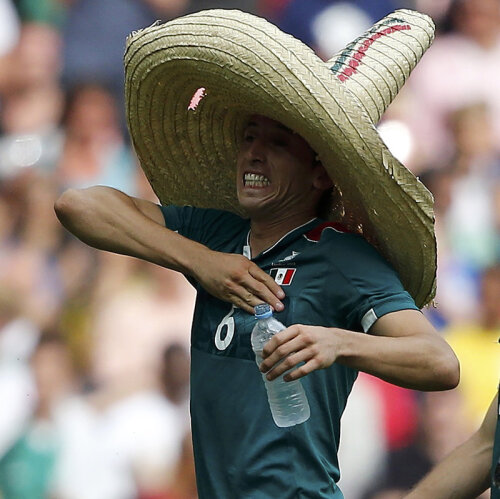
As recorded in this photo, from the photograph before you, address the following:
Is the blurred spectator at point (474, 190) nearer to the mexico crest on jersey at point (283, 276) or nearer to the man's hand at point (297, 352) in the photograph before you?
the mexico crest on jersey at point (283, 276)

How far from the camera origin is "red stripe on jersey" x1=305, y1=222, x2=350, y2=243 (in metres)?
3.08

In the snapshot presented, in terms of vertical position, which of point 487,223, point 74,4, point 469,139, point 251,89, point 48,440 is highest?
point 74,4

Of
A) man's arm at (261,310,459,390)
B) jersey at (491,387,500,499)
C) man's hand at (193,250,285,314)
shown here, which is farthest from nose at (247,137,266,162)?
jersey at (491,387,500,499)

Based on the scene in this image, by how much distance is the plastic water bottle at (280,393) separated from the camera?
2.86m

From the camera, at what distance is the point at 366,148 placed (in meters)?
2.88

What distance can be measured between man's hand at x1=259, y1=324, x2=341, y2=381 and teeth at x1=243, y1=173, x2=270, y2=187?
22.9 inches

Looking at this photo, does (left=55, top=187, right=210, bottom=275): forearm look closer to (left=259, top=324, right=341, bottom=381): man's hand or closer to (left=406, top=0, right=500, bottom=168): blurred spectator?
(left=259, top=324, right=341, bottom=381): man's hand

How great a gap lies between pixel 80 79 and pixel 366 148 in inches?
106

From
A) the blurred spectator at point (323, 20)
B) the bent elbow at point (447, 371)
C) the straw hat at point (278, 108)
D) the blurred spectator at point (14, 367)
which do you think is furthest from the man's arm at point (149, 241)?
the blurred spectator at point (323, 20)

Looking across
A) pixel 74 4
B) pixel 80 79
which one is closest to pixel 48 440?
pixel 80 79

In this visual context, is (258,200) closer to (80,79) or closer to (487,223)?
(80,79)

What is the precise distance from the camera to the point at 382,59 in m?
3.23

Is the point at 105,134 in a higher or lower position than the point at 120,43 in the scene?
lower

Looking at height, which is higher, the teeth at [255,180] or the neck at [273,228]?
the teeth at [255,180]
